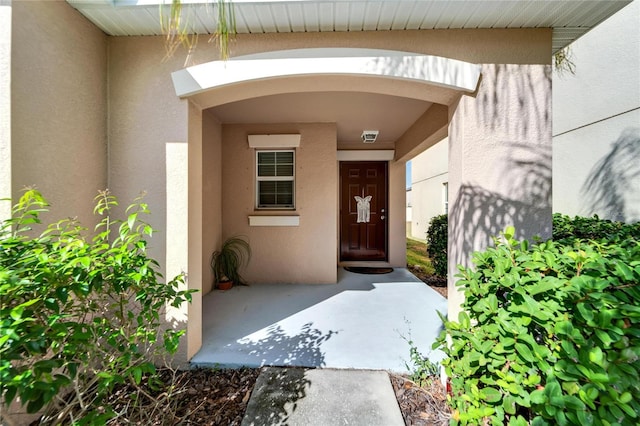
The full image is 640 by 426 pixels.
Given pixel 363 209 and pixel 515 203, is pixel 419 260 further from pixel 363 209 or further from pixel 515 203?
pixel 515 203

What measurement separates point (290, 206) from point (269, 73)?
9.73ft

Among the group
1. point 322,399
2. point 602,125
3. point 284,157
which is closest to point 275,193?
point 284,157

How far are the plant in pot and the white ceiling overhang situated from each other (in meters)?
3.40

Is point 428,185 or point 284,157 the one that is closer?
point 284,157

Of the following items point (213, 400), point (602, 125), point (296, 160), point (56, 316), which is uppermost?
point (602, 125)

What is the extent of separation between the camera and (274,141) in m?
4.71

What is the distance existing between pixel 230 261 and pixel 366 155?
401cm

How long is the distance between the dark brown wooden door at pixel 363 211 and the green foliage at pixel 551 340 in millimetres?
4838

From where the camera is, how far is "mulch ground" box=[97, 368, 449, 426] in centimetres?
175

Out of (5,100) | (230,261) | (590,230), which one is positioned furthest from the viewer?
(230,261)

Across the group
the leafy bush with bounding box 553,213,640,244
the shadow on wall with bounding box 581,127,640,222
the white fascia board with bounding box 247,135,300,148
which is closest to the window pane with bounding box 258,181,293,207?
the white fascia board with bounding box 247,135,300,148

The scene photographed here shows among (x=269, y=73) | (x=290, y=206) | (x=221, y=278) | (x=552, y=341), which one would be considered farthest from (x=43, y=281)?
(x=290, y=206)

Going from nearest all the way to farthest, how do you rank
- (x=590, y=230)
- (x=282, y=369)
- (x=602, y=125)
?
(x=282, y=369), (x=590, y=230), (x=602, y=125)

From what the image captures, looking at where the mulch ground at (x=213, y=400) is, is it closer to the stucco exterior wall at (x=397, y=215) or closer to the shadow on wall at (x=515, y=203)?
the shadow on wall at (x=515, y=203)
